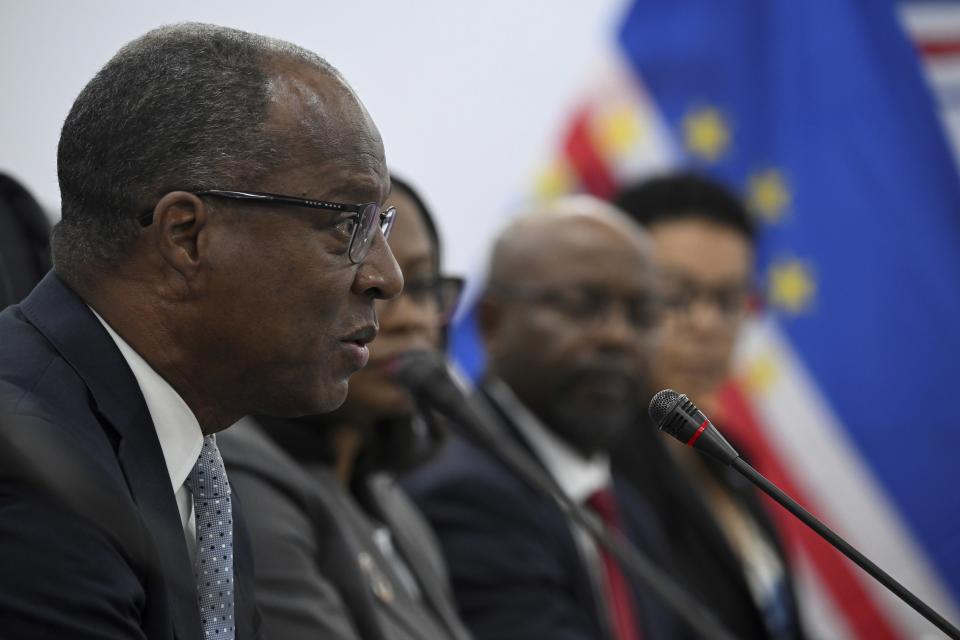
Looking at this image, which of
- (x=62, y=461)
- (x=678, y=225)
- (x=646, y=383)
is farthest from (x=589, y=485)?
(x=62, y=461)

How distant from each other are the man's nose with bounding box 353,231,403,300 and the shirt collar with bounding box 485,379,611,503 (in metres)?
1.53

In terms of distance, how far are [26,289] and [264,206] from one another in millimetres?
524

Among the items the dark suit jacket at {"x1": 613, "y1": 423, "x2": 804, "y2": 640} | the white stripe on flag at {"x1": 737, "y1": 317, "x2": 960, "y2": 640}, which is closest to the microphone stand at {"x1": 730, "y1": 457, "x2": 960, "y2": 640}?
the dark suit jacket at {"x1": 613, "y1": 423, "x2": 804, "y2": 640}

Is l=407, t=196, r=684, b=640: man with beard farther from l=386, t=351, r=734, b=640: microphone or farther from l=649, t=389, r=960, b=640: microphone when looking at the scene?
l=649, t=389, r=960, b=640: microphone

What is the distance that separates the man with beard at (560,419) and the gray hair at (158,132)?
1.51 metres

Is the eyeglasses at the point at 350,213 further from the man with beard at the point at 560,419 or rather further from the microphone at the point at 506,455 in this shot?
the man with beard at the point at 560,419

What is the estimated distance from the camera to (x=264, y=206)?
4.69ft

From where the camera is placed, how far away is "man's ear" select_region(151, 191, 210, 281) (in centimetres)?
140

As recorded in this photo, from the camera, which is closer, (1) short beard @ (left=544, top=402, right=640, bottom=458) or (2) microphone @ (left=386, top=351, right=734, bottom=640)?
(2) microphone @ (left=386, top=351, right=734, bottom=640)

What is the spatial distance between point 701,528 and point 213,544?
7.15ft

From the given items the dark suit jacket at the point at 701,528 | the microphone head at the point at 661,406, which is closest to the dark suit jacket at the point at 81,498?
the microphone head at the point at 661,406

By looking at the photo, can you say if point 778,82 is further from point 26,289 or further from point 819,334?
point 26,289

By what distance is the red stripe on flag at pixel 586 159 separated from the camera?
165 inches

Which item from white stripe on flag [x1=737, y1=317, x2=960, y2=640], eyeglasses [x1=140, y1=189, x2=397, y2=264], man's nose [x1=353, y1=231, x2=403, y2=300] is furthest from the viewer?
white stripe on flag [x1=737, y1=317, x2=960, y2=640]
